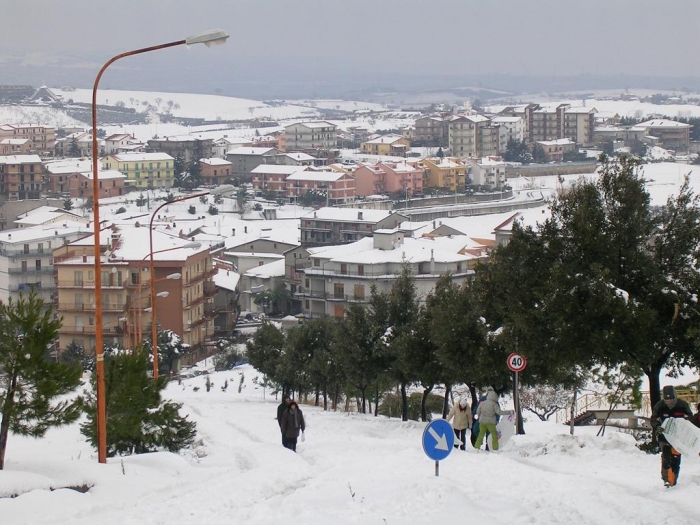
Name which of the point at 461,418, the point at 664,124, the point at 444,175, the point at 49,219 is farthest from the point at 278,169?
the point at 461,418

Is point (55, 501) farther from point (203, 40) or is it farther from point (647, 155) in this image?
point (647, 155)

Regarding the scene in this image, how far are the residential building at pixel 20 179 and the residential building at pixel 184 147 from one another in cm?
2704

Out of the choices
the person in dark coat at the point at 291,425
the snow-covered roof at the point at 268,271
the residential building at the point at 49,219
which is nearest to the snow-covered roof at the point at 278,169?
the residential building at the point at 49,219

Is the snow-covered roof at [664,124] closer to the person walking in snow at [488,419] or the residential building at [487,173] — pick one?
the residential building at [487,173]

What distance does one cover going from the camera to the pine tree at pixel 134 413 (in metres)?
14.8

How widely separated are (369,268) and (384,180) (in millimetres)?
60589

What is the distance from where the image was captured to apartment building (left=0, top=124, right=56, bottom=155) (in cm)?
15300

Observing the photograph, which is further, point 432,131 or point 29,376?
point 432,131

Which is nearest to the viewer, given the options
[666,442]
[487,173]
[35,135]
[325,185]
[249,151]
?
[666,442]

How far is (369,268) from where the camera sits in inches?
2436

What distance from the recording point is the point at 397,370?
80.6 ft

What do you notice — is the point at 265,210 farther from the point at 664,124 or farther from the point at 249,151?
the point at 664,124

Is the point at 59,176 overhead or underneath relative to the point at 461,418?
underneath

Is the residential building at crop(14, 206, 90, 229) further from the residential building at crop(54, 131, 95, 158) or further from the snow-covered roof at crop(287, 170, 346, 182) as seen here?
the residential building at crop(54, 131, 95, 158)
